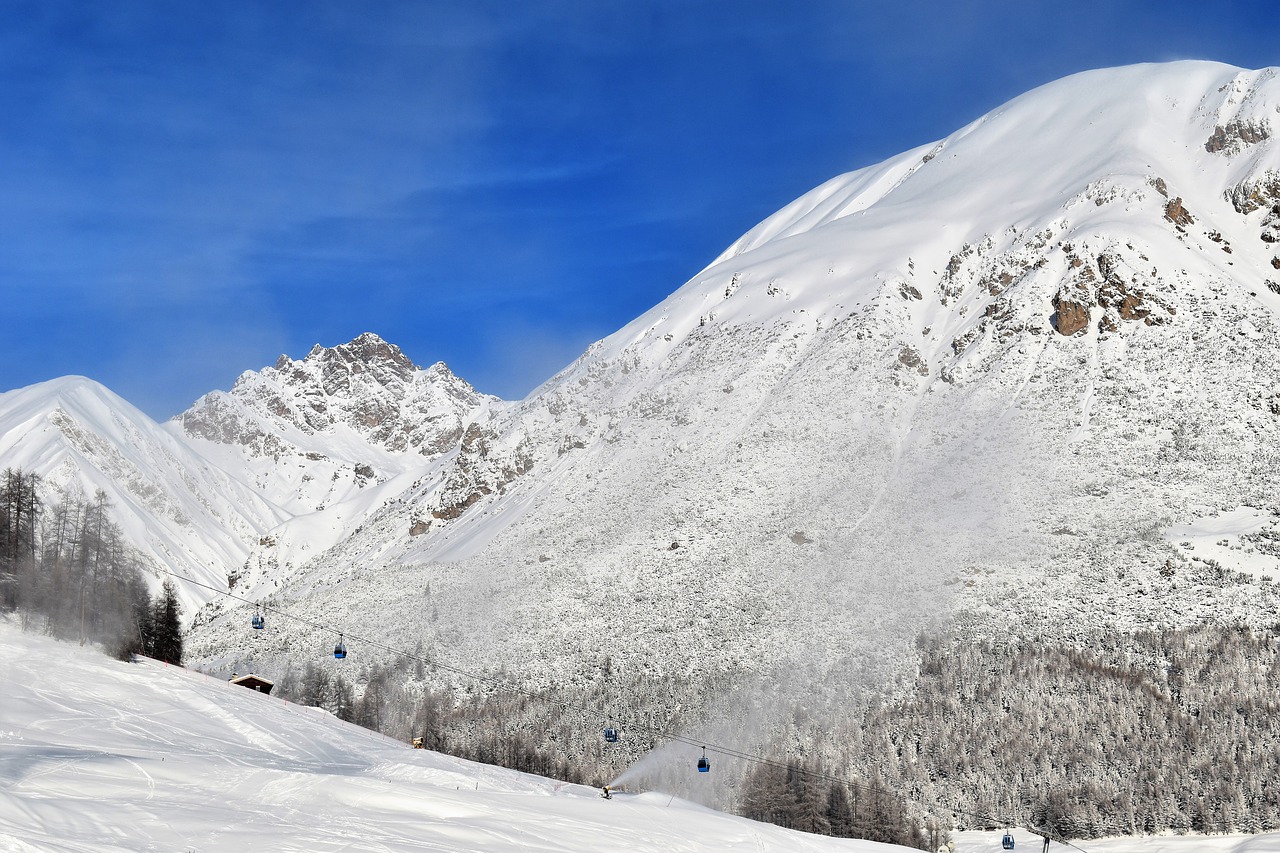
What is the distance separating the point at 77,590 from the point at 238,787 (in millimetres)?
42924

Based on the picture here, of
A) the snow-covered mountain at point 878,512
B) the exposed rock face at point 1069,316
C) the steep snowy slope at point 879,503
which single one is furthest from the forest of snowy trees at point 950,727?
the exposed rock face at point 1069,316

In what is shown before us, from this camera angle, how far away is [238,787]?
41.2 meters

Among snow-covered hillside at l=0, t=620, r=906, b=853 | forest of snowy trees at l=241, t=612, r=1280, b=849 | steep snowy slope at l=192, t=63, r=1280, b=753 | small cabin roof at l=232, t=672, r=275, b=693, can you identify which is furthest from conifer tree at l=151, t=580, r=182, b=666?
steep snowy slope at l=192, t=63, r=1280, b=753

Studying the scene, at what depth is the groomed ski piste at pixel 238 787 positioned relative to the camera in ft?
111

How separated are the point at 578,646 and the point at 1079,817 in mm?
56907

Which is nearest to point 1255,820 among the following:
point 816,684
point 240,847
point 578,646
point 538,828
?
point 816,684

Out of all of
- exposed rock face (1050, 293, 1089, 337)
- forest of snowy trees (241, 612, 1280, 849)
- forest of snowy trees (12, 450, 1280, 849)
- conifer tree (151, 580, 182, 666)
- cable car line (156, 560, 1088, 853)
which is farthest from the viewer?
exposed rock face (1050, 293, 1089, 337)

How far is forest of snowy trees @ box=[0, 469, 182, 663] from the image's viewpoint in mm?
73938

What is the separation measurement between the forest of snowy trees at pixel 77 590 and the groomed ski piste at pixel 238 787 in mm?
3776

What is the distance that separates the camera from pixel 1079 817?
98.1 metres

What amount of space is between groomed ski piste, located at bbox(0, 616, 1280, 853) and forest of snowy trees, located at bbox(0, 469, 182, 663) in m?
3.78

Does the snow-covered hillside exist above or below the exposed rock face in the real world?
below

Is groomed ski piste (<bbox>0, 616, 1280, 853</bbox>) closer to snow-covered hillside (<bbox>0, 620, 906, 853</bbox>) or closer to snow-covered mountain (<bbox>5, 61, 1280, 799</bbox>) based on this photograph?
snow-covered hillside (<bbox>0, 620, 906, 853</bbox>)

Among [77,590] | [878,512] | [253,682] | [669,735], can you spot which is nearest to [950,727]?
[669,735]
